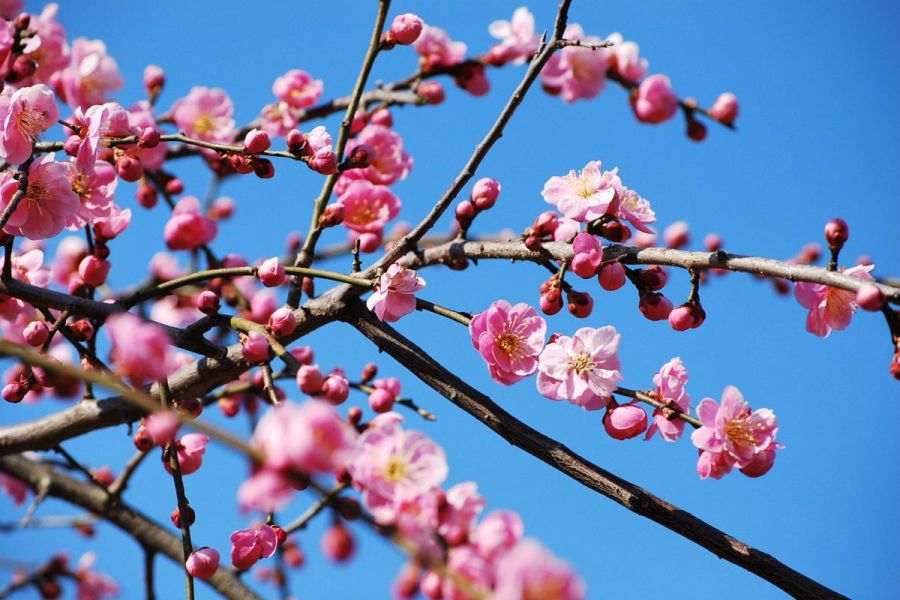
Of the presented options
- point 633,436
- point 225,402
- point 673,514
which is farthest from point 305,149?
point 225,402

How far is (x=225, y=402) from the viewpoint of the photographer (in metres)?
2.70

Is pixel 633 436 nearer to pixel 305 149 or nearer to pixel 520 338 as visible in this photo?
pixel 520 338

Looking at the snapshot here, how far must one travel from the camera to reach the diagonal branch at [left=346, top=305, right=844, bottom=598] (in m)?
1.35

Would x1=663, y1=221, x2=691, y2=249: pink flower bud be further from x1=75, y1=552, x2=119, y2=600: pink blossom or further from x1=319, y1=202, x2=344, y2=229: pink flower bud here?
x1=75, y1=552, x2=119, y2=600: pink blossom

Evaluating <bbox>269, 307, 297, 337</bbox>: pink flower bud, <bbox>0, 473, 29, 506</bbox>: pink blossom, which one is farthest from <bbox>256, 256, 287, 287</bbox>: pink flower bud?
<bbox>0, 473, 29, 506</bbox>: pink blossom

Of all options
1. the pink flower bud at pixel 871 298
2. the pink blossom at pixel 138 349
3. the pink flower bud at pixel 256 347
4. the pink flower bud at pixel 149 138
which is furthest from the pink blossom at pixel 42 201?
the pink flower bud at pixel 871 298

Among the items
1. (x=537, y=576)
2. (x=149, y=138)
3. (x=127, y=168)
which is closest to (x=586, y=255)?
(x=537, y=576)

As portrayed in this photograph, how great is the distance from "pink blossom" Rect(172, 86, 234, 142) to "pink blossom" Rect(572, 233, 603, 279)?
1.84 m

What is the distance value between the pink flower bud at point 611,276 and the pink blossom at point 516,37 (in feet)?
5.13

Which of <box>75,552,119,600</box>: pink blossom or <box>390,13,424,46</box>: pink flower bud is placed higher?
<box>390,13,424,46</box>: pink flower bud

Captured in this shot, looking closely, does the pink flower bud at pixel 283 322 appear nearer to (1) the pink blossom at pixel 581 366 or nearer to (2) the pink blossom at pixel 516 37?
(1) the pink blossom at pixel 581 366

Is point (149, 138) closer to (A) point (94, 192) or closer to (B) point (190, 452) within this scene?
(A) point (94, 192)

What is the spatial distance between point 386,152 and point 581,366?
1.08 metres

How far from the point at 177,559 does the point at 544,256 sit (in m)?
1.65
